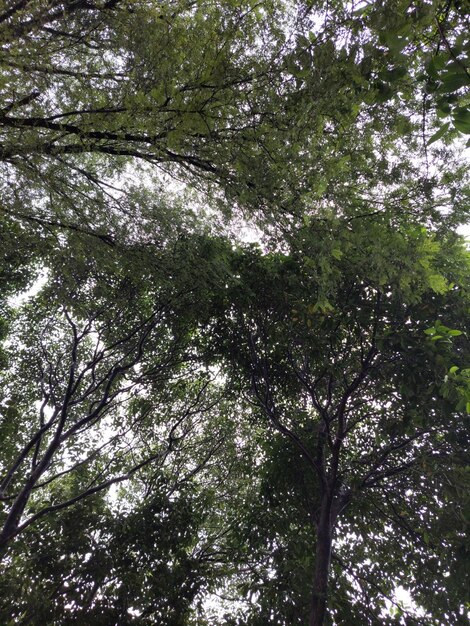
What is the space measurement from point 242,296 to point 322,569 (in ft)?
12.4

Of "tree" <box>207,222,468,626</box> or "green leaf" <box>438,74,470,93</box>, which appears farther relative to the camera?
"tree" <box>207,222,468,626</box>

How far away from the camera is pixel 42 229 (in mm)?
5918

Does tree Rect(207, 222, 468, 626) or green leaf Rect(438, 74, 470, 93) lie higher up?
tree Rect(207, 222, 468, 626)

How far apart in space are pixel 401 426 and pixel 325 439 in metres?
1.20

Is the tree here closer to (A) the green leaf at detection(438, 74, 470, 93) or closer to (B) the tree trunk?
(B) the tree trunk

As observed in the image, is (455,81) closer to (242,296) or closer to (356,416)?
(242,296)

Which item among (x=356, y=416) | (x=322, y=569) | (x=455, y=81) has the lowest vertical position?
(x=322, y=569)

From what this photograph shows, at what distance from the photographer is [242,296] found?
21.1 feet

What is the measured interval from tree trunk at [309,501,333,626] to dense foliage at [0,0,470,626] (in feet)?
0.12

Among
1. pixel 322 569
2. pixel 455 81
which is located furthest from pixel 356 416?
pixel 455 81

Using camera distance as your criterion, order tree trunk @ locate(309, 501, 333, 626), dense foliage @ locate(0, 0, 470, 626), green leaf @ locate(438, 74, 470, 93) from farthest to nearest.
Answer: tree trunk @ locate(309, 501, 333, 626)
dense foliage @ locate(0, 0, 470, 626)
green leaf @ locate(438, 74, 470, 93)

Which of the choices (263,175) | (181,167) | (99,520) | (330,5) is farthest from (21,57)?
(99,520)

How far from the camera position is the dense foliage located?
3.54 meters

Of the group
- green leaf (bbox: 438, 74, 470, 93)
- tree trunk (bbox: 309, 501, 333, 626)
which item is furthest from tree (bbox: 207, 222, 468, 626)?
green leaf (bbox: 438, 74, 470, 93)
